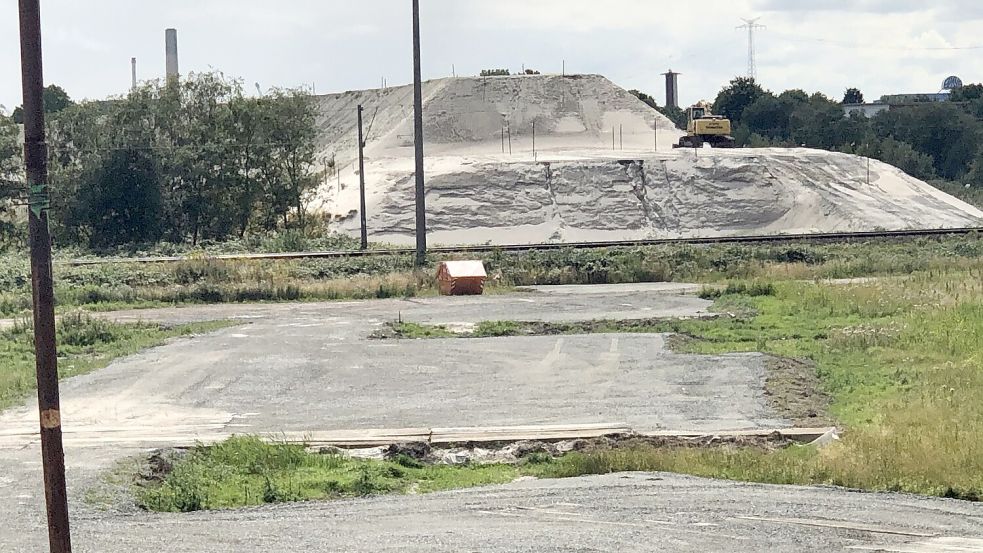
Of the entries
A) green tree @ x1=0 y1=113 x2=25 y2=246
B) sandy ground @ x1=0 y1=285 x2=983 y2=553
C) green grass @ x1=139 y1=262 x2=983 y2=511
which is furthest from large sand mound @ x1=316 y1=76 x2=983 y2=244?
green grass @ x1=139 y1=262 x2=983 y2=511

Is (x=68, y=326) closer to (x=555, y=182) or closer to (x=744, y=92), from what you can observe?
(x=555, y=182)

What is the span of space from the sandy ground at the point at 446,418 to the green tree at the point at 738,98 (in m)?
96.0

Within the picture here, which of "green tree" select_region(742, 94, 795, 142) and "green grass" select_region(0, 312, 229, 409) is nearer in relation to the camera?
"green grass" select_region(0, 312, 229, 409)

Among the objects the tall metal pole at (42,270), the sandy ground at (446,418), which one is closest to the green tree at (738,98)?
the sandy ground at (446,418)

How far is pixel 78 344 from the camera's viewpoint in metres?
25.6

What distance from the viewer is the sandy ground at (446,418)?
→ 10180 millimetres

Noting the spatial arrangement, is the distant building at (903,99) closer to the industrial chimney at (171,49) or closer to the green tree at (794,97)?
the green tree at (794,97)

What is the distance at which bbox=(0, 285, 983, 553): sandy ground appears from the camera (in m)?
10.2

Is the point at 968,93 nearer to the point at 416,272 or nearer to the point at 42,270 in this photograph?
the point at 416,272

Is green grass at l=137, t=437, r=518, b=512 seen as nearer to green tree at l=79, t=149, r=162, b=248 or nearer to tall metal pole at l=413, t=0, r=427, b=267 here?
tall metal pole at l=413, t=0, r=427, b=267

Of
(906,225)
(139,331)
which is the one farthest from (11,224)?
(906,225)

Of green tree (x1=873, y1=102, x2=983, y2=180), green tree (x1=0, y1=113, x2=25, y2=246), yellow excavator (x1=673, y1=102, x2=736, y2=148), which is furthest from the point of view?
green tree (x1=873, y1=102, x2=983, y2=180)

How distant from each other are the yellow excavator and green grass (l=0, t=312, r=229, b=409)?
53055 mm

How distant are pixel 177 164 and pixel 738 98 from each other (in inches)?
3113
